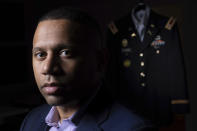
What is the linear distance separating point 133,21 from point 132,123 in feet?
4.62

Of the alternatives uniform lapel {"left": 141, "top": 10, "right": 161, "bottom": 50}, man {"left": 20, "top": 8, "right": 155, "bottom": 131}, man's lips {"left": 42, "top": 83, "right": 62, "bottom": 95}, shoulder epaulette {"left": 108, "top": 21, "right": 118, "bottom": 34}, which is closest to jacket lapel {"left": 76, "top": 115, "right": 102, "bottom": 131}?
man {"left": 20, "top": 8, "right": 155, "bottom": 131}

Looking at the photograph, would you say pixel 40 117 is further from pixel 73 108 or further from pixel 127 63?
pixel 127 63

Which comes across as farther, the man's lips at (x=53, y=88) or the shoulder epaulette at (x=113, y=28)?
the shoulder epaulette at (x=113, y=28)

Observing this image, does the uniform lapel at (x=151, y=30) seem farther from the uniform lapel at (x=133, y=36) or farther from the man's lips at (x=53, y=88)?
Answer: the man's lips at (x=53, y=88)

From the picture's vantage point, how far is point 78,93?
620mm

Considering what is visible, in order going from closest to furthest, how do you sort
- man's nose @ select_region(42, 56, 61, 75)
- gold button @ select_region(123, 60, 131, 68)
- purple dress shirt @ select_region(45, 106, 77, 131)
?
man's nose @ select_region(42, 56, 61, 75), purple dress shirt @ select_region(45, 106, 77, 131), gold button @ select_region(123, 60, 131, 68)

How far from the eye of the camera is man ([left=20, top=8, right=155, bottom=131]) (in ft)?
1.96

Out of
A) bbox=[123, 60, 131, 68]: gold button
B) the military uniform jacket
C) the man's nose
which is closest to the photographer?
the man's nose

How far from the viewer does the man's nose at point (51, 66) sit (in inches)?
23.0

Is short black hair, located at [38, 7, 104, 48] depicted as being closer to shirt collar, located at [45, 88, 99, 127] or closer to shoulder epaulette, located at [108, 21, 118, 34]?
shirt collar, located at [45, 88, 99, 127]

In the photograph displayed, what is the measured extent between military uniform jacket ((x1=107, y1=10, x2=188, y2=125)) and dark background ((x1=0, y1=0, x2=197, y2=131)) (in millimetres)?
229

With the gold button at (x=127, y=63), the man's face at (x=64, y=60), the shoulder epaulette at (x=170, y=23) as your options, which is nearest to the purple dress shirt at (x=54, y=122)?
the man's face at (x=64, y=60)

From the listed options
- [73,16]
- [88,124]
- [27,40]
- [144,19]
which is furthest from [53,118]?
[27,40]

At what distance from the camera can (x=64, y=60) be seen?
0.60 m
